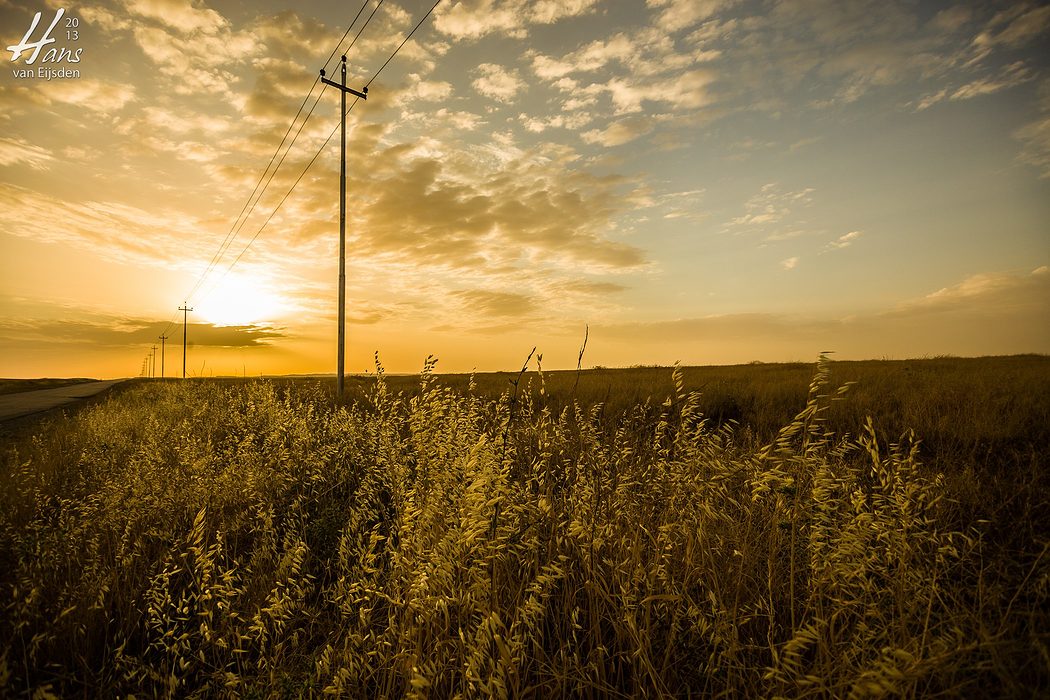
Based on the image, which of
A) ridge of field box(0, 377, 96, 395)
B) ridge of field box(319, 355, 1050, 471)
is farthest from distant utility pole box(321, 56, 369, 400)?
ridge of field box(0, 377, 96, 395)

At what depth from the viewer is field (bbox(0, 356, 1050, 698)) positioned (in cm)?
214

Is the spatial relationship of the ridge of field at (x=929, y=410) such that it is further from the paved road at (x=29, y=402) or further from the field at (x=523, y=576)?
the paved road at (x=29, y=402)

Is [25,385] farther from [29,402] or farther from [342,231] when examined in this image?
[342,231]

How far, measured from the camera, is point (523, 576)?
113 inches

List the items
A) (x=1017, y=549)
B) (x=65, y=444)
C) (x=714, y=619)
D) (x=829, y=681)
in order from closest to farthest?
(x=829, y=681) < (x=714, y=619) < (x=1017, y=549) < (x=65, y=444)

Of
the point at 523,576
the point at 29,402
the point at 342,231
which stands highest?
the point at 342,231

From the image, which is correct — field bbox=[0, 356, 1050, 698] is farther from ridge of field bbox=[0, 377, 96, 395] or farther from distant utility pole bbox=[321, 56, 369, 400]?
ridge of field bbox=[0, 377, 96, 395]

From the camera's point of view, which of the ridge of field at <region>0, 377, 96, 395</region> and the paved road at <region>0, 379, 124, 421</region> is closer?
the paved road at <region>0, 379, 124, 421</region>

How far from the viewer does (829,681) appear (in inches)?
77.8

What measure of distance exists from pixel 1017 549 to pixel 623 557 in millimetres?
3332

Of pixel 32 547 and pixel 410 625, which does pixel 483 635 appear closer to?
pixel 410 625

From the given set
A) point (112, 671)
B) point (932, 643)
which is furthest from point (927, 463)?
point (112, 671)

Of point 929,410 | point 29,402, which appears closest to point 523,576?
point 929,410

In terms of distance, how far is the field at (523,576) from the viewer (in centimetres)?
214
